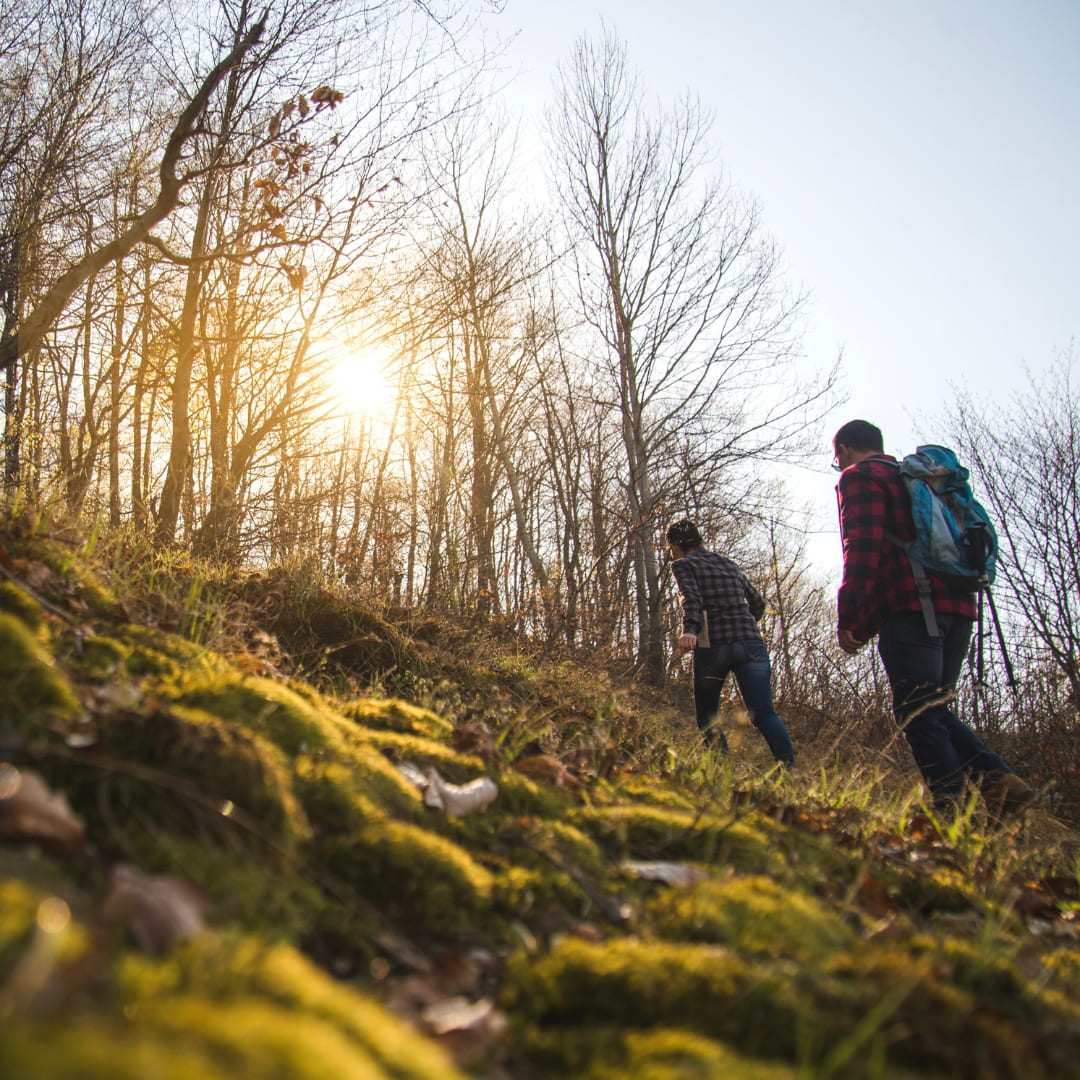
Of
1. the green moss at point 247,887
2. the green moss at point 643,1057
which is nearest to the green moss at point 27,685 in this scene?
the green moss at point 247,887

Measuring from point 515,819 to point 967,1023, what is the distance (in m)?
1.19

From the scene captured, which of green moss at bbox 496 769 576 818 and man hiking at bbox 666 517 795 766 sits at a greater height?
man hiking at bbox 666 517 795 766

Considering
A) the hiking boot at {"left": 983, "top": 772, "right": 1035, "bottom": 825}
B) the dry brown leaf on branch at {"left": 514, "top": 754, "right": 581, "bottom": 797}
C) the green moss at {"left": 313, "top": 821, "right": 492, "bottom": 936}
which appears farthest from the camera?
the hiking boot at {"left": 983, "top": 772, "right": 1035, "bottom": 825}

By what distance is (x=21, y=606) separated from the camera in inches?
82.7

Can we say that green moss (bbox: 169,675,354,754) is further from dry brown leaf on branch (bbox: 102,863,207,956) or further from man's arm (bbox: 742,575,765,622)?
man's arm (bbox: 742,575,765,622)

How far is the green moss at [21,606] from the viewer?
2057mm

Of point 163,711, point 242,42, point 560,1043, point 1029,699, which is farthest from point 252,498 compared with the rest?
point 1029,699

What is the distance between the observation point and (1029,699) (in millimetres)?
10766

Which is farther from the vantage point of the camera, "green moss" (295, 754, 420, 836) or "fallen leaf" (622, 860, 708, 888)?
"fallen leaf" (622, 860, 708, 888)

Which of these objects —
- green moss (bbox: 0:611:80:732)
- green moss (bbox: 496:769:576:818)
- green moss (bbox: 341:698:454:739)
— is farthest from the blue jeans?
green moss (bbox: 0:611:80:732)

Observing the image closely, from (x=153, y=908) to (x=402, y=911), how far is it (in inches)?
21.7

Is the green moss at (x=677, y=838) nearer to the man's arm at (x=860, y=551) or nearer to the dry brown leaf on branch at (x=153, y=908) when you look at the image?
the dry brown leaf on branch at (x=153, y=908)

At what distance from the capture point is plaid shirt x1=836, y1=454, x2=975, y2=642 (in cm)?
423

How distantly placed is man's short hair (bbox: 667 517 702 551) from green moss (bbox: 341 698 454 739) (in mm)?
3873
